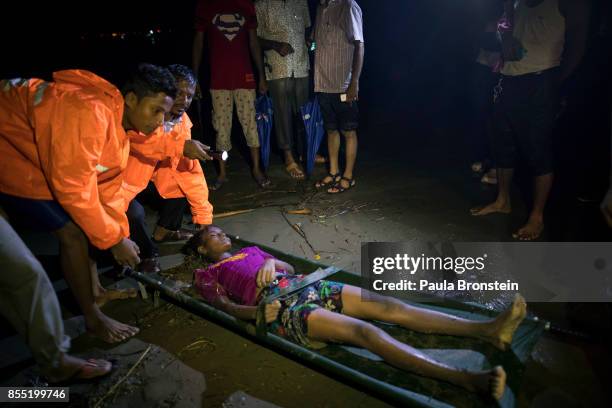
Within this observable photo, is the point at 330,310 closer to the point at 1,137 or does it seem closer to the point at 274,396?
the point at 274,396

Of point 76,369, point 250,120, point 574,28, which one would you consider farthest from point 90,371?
point 574,28

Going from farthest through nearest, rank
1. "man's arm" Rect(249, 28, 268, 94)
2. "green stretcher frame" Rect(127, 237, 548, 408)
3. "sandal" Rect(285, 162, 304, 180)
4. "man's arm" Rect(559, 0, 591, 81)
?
1. "sandal" Rect(285, 162, 304, 180)
2. "man's arm" Rect(249, 28, 268, 94)
3. "man's arm" Rect(559, 0, 591, 81)
4. "green stretcher frame" Rect(127, 237, 548, 408)

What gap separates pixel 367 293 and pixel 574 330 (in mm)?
1453

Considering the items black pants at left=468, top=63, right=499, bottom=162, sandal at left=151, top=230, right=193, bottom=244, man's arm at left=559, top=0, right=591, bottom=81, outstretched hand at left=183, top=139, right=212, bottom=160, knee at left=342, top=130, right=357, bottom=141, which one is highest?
man's arm at left=559, top=0, right=591, bottom=81

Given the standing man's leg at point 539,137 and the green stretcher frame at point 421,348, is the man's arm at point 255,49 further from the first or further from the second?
the green stretcher frame at point 421,348

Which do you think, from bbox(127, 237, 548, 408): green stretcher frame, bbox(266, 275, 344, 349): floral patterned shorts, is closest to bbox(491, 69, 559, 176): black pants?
bbox(127, 237, 548, 408): green stretcher frame

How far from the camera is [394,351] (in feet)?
7.29

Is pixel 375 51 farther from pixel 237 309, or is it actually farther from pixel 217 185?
pixel 237 309

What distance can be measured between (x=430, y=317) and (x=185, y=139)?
8.23 ft

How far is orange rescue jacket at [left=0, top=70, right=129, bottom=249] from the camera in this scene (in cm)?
222

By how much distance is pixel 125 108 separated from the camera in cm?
263

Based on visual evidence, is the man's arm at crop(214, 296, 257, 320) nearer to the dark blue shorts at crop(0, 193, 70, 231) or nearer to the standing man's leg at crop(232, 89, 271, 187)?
the dark blue shorts at crop(0, 193, 70, 231)

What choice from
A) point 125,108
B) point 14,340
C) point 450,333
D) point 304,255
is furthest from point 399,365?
point 14,340

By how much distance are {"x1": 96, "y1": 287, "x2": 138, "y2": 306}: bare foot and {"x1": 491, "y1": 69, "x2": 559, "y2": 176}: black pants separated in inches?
153
